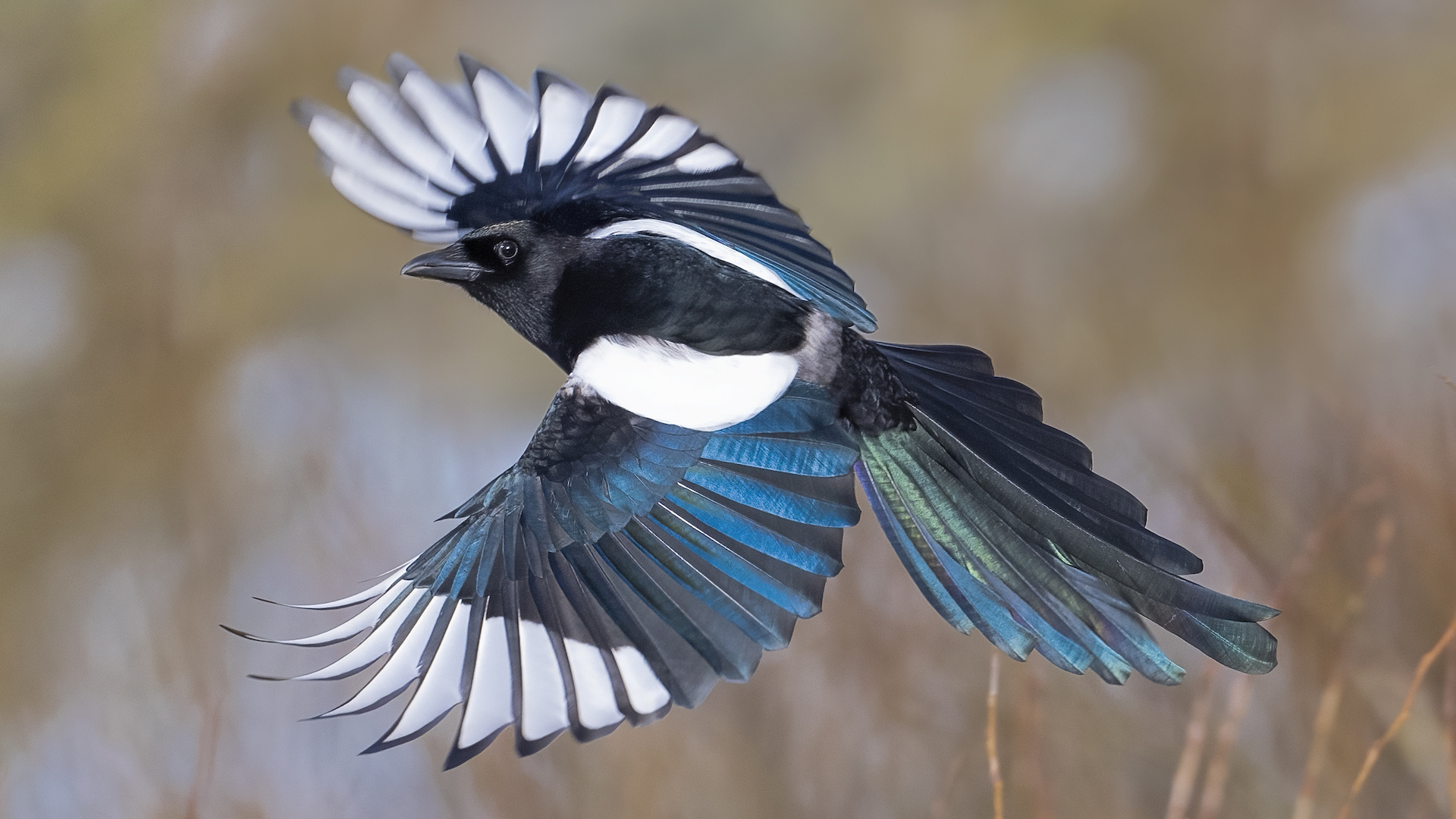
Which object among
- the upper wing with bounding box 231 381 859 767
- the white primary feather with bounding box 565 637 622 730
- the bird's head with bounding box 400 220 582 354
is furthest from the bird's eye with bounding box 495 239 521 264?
the white primary feather with bounding box 565 637 622 730

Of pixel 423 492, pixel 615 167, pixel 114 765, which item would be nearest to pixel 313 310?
pixel 423 492

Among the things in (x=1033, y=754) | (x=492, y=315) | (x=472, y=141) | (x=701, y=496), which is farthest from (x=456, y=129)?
(x=492, y=315)

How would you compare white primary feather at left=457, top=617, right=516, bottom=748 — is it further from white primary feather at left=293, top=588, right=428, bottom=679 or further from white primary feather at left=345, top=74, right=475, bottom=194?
white primary feather at left=345, top=74, right=475, bottom=194

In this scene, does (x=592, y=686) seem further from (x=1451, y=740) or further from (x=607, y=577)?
(x=1451, y=740)

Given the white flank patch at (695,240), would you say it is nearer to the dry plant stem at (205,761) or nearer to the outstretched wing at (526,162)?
the outstretched wing at (526,162)

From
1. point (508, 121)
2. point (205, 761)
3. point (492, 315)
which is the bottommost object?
point (205, 761)
